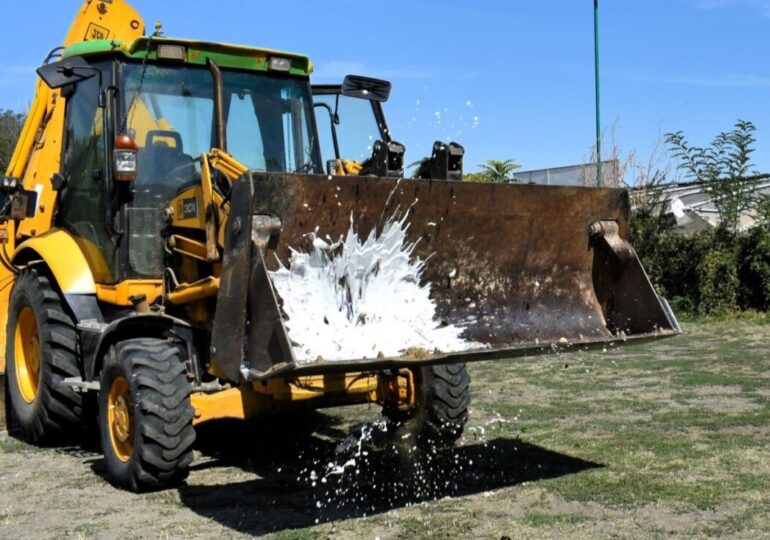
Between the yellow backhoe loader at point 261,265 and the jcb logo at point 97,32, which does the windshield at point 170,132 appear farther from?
the jcb logo at point 97,32

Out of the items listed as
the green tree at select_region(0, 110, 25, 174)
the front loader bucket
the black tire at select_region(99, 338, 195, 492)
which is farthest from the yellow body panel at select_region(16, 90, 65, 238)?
the green tree at select_region(0, 110, 25, 174)

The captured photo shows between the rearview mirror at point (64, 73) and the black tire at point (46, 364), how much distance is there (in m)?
1.55

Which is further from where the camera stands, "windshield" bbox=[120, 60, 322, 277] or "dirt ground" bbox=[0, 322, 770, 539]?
"windshield" bbox=[120, 60, 322, 277]

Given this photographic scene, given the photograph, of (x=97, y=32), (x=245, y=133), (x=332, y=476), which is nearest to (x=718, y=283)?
(x=97, y=32)

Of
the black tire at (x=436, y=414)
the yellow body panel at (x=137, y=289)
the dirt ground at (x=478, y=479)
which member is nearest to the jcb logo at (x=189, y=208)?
the yellow body panel at (x=137, y=289)

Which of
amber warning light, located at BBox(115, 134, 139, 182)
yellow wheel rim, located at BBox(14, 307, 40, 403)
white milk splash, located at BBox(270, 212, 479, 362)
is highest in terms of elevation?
amber warning light, located at BBox(115, 134, 139, 182)

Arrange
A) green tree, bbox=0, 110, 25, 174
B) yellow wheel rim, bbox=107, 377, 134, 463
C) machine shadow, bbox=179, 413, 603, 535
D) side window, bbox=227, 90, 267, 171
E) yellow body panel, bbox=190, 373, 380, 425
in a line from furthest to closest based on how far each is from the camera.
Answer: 1. green tree, bbox=0, 110, 25, 174
2. side window, bbox=227, 90, 267, 171
3. yellow wheel rim, bbox=107, 377, 134, 463
4. yellow body panel, bbox=190, 373, 380, 425
5. machine shadow, bbox=179, 413, 603, 535

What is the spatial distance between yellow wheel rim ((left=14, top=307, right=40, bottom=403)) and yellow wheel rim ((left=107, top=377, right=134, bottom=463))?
72.2 inches

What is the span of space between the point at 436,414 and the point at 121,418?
2032mm

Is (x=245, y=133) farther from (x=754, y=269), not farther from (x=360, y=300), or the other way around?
(x=754, y=269)

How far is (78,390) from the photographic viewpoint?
269 inches

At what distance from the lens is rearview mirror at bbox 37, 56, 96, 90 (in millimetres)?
6594

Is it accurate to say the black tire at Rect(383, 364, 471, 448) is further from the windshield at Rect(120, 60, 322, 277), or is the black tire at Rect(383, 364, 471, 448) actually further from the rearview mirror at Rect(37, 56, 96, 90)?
the rearview mirror at Rect(37, 56, 96, 90)

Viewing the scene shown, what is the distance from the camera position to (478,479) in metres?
6.11
